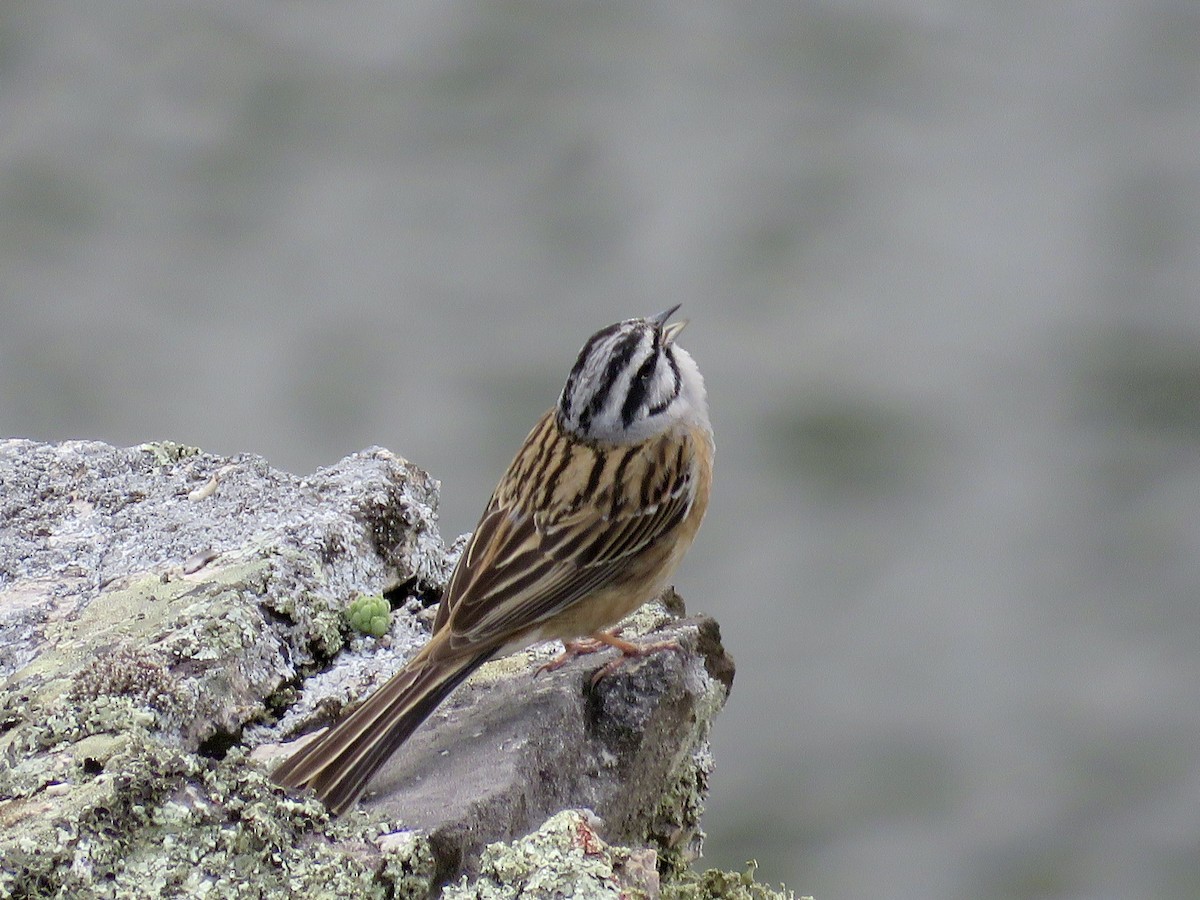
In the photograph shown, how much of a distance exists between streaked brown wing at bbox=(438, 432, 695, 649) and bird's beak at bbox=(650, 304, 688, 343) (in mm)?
414

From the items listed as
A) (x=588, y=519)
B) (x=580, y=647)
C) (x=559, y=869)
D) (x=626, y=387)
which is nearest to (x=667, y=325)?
(x=626, y=387)

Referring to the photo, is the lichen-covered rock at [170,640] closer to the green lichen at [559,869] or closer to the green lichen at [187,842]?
the green lichen at [187,842]

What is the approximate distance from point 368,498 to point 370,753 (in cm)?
110

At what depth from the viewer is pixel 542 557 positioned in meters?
4.23

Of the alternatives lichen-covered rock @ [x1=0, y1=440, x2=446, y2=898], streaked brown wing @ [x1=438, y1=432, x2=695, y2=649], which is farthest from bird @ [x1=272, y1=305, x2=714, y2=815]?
lichen-covered rock @ [x1=0, y1=440, x2=446, y2=898]

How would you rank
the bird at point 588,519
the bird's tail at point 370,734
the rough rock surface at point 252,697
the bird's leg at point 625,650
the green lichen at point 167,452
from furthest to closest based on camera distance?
the green lichen at point 167,452 → the bird at point 588,519 → the bird's leg at point 625,650 → the bird's tail at point 370,734 → the rough rock surface at point 252,697

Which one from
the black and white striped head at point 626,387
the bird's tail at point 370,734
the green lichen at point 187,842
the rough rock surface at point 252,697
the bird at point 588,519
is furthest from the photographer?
the black and white striped head at point 626,387

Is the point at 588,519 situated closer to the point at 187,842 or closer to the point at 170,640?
the point at 170,640

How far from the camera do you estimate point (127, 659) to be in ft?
10.2

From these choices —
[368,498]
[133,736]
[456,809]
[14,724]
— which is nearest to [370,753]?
[456,809]

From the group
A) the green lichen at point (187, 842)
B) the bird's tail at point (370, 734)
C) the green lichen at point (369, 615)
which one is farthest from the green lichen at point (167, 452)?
the green lichen at point (187, 842)

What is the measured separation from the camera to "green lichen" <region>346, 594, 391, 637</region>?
12.0ft

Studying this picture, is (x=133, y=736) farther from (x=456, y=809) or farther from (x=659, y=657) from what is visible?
(x=659, y=657)

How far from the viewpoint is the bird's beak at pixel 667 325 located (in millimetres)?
4762
